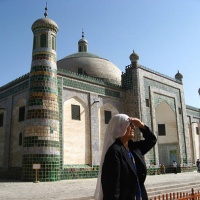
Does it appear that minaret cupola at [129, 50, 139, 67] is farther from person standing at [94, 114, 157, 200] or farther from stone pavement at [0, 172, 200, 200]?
person standing at [94, 114, 157, 200]

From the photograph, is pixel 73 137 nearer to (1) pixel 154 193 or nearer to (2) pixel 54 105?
(2) pixel 54 105

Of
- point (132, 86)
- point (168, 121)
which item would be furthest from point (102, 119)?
point (168, 121)

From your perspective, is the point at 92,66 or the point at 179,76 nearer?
the point at 92,66

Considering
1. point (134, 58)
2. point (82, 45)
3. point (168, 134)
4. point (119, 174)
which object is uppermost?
point (82, 45)

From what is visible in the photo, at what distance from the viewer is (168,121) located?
22234mm

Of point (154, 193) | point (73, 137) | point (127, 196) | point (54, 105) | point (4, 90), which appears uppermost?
point (4, 90)

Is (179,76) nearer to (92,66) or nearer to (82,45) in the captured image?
(92,66)

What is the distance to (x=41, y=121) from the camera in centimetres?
1307

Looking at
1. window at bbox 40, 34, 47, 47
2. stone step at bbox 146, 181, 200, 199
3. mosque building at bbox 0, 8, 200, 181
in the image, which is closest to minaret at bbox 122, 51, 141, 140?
mosque building at bbox 0, 8, 200, 181

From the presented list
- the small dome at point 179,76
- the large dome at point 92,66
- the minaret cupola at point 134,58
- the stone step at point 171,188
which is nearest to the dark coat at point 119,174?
the stone step at point 171,188

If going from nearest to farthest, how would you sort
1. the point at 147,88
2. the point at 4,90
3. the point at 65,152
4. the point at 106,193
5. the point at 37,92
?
the point at 106,193 < the point at 37,92 < the point at 65,152 < the point at 4,90 < the point at 147,88

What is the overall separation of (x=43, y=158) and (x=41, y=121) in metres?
1.83

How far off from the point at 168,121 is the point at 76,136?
990 centimetres

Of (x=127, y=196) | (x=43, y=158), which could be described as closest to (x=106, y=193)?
(x=127, y=196)
